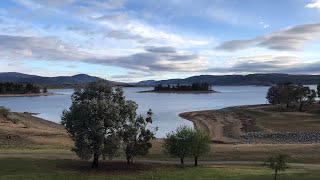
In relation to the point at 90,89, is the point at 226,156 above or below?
below

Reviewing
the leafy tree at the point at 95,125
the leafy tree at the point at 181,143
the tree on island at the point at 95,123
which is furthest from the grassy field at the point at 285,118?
the leafy tree at the point at 95,125

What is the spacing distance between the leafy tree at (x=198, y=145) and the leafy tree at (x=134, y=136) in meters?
4.75

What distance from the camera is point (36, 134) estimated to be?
7344cm

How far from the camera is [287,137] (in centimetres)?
8688

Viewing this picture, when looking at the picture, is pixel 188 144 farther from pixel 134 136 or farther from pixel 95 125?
pixel 95 125

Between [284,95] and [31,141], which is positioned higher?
[284,95]

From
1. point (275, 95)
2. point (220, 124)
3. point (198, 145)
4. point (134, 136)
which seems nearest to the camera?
point (134, 136)

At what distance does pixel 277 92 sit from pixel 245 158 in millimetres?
97211

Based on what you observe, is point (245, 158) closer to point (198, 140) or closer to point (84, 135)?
point (198, 140)

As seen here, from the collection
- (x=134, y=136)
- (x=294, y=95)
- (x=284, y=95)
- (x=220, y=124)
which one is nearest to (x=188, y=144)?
(x=134, y=136)

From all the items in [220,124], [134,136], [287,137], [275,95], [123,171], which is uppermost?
[275,95]

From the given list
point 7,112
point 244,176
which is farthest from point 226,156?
point 7,112

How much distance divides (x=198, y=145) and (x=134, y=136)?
7.11 m

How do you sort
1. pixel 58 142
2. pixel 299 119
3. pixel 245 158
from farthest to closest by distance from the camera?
1. pixel 299 119
2. pixel 58 142
3. pixel 245 158
